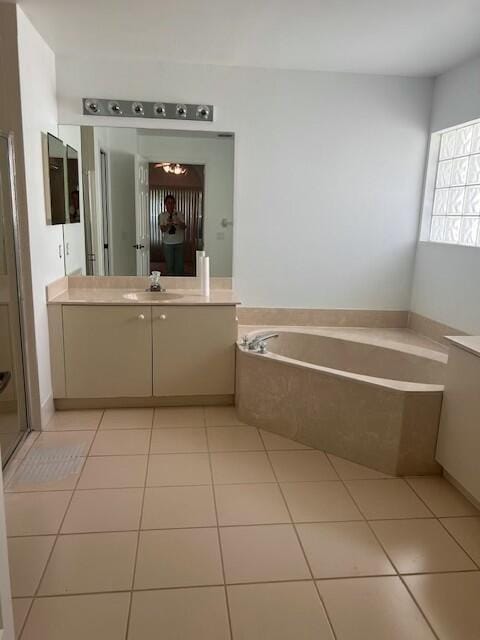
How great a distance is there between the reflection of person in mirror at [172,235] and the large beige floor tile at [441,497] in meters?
2.11

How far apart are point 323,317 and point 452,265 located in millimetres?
983

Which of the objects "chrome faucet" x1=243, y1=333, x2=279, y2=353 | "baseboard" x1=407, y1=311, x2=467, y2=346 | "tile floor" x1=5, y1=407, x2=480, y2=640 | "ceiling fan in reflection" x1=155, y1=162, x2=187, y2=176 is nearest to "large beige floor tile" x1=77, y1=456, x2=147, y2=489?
"tile floor" x1=5, y1=407, x2=480, y2=640

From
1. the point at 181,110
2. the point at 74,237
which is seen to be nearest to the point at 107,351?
the point at 74,237

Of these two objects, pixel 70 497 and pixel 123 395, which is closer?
pixel 70 497

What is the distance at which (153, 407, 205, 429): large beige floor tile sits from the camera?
10.0ft

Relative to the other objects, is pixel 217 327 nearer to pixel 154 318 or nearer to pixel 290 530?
pixel 154 318

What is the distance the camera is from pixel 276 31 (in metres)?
2.67

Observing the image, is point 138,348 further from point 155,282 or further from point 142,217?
point 142,217

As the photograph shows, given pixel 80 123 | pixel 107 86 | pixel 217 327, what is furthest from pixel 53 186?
pixel 217 327

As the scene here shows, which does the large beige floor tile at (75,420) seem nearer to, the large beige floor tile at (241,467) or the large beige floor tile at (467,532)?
the large beige floor tile at (241,467)

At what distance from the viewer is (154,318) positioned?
10.2ft

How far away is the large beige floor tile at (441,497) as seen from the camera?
2.22m

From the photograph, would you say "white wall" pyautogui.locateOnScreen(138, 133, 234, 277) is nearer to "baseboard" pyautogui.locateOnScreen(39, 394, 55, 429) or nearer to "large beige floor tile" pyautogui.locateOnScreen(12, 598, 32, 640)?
"baseboard" pyautogui.locateOnScreen(39, 394, 55, 429)

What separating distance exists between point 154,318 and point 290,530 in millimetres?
1588
